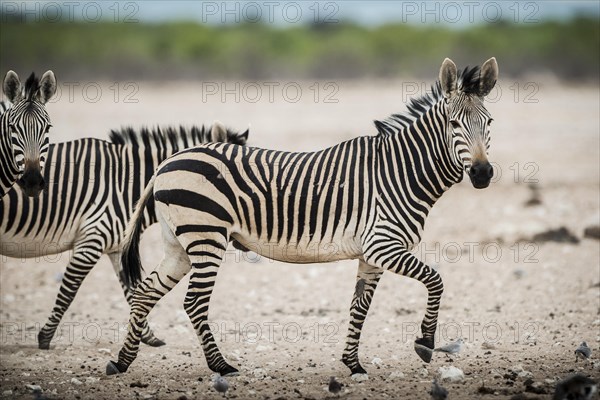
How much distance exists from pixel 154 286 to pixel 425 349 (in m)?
2.20

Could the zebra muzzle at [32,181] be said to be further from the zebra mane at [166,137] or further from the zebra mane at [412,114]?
the zebra mane at [412,114]

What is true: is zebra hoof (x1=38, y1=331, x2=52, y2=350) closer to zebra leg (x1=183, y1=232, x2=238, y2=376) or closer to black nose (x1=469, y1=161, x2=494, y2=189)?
zebra leg (x1=183, y1=232, x2=238, y2=376)

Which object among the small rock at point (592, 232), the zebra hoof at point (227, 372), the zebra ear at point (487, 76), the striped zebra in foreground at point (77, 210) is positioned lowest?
the zebra hoof at point (227, 372)

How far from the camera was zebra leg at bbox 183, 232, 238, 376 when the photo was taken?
641 cm

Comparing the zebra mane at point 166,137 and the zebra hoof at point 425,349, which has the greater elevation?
the zebra mane at point 166,137

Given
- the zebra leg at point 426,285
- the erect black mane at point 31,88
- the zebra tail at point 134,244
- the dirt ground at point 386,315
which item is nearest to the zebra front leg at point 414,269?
the zebra leg at point 426,285

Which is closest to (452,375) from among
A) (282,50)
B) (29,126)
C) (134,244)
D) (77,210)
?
(134,244)

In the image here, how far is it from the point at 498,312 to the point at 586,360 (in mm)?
1903

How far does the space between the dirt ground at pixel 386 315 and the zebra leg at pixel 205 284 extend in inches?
8.0

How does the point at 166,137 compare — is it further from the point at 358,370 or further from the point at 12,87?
the point at 358,370

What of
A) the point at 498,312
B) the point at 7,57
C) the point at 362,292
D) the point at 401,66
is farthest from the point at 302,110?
the point at 7,57

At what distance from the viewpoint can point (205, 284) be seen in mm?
6457

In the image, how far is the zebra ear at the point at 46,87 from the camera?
689 centimetres

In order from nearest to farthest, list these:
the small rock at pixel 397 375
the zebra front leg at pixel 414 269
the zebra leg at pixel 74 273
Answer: the zebra front leg at pixel 414 269
the small rock at pixel 397 375
the zebra leg at pixel 74 273
